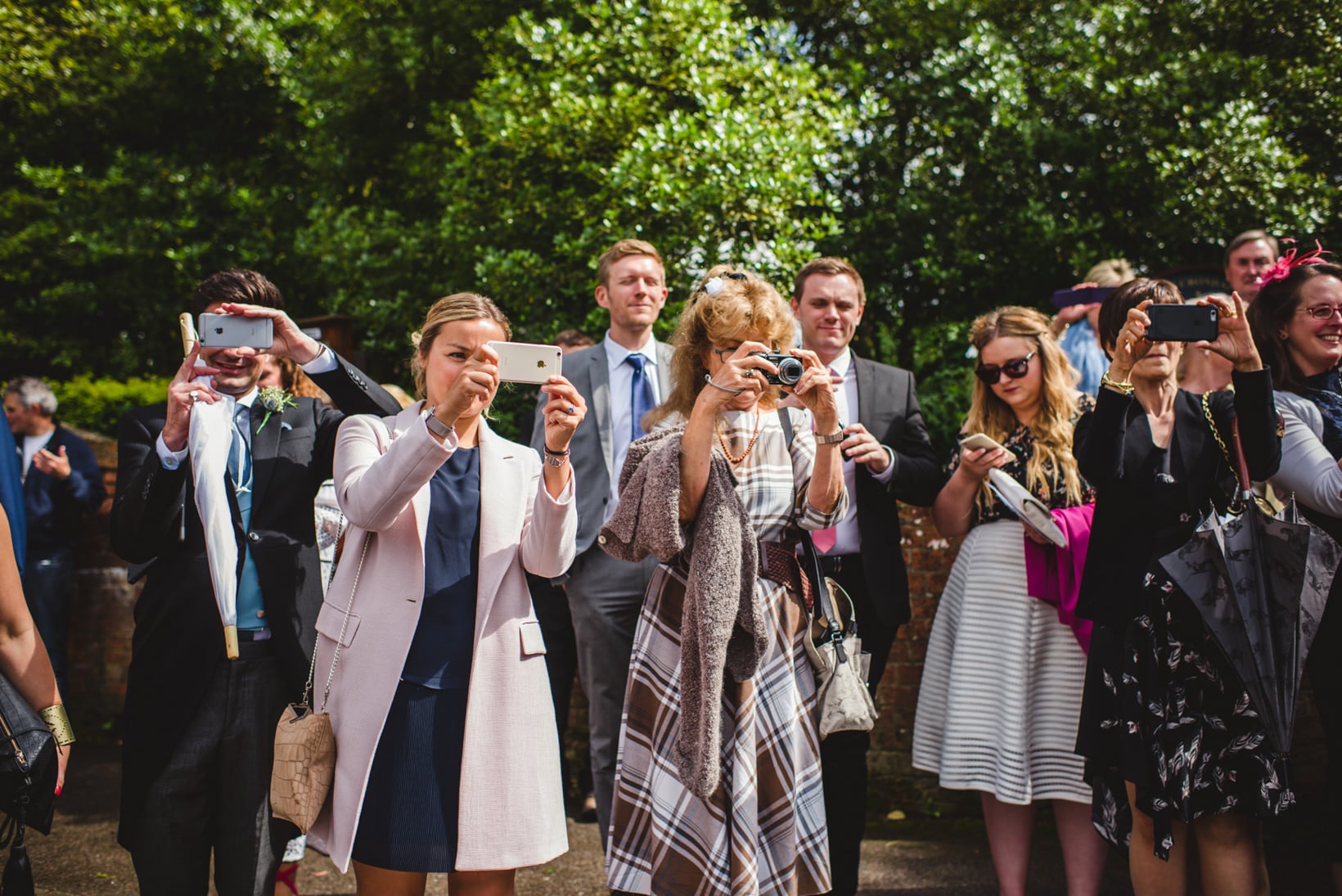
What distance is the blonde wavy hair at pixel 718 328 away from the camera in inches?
133

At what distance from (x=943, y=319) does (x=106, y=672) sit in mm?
7300

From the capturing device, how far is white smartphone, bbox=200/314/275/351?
10.3 feet

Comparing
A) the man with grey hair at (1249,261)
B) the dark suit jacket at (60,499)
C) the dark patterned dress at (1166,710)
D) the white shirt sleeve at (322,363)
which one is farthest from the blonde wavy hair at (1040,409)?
the dark suit jacket at (60,499)

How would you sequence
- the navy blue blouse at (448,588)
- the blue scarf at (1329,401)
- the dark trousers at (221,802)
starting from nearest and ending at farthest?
1. the navy blue blouse at (448,588)
2. the dark trousers at (221,802)
3. the blue scarf at (1329,401)

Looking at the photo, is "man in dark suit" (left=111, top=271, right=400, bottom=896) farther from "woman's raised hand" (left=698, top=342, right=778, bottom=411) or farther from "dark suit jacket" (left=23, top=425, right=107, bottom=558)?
"dark suit jacket" (left=23, top=425, right=107, bottom=558)

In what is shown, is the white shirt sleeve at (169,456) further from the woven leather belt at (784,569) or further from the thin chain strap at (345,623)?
the woven leather belt at (784,569)

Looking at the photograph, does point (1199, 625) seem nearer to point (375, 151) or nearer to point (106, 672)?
point (106, 672)

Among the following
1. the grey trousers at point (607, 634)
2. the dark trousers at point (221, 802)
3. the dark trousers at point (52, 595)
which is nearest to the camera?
the dark trousers at point (221, 802)

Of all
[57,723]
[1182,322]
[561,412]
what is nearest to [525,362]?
[561,412]

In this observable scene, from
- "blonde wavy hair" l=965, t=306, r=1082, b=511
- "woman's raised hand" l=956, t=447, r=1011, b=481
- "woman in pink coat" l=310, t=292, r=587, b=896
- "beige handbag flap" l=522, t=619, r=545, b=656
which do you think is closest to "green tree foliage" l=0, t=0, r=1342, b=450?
"blonde wavy hair" l=965, t=306, r=1082, b=511

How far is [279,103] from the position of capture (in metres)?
13.1

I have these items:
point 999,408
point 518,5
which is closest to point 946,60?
point 518,5

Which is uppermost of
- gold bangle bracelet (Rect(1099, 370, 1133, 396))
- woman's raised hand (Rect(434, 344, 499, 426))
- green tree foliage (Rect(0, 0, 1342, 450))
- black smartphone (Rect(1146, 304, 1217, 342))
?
green tree foliage (Rect(0, 0, 1342, 450))

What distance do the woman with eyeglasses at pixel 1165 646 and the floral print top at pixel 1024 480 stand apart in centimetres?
36
